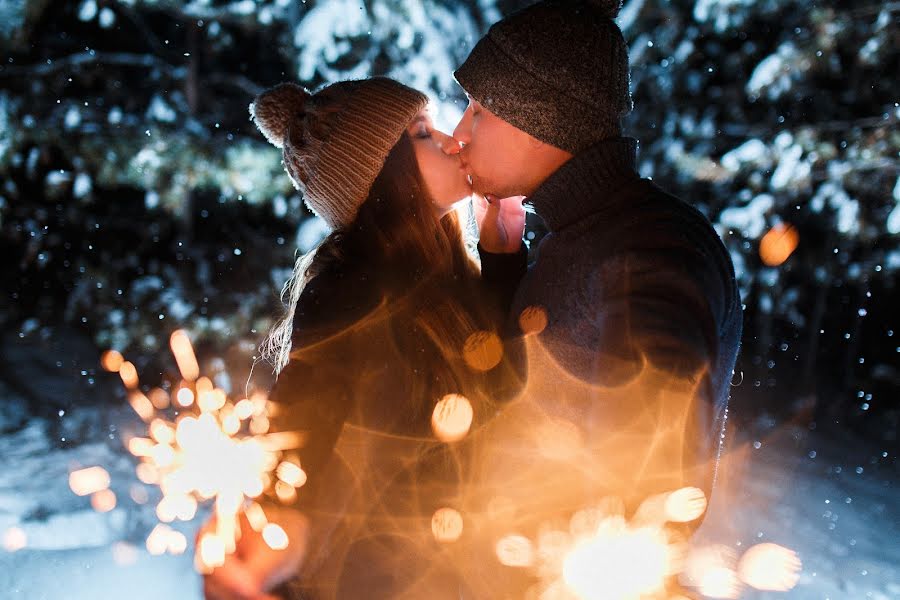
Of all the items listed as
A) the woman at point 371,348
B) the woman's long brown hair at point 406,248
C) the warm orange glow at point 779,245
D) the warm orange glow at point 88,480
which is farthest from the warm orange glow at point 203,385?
the warm orange glow at point 779,245

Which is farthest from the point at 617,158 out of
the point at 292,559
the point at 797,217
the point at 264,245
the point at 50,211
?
the point at 50,211

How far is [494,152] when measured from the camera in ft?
6.17

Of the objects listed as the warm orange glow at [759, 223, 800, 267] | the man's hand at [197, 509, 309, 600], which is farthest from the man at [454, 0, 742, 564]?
the warm orange glow at [759, 223, 800, 267]

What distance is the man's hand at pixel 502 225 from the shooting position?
2.46 meters

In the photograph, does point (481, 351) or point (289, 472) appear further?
point (481, 351)

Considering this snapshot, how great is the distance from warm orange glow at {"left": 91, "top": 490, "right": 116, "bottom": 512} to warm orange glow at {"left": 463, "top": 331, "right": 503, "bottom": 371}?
4.00m

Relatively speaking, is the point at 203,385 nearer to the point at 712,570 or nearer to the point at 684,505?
the point at 712,570

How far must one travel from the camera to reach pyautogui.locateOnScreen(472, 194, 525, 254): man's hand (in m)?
2.46

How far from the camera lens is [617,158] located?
1.76 meters

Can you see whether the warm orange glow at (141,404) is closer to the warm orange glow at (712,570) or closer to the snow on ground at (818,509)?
the warm orange glow at (712,570)

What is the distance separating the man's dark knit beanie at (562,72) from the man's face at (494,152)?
5cm

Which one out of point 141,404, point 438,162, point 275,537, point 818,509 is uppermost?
point 438,162

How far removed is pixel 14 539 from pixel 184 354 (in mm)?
2150

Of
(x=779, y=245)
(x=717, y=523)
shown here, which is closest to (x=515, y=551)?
(x=717, y=523)
